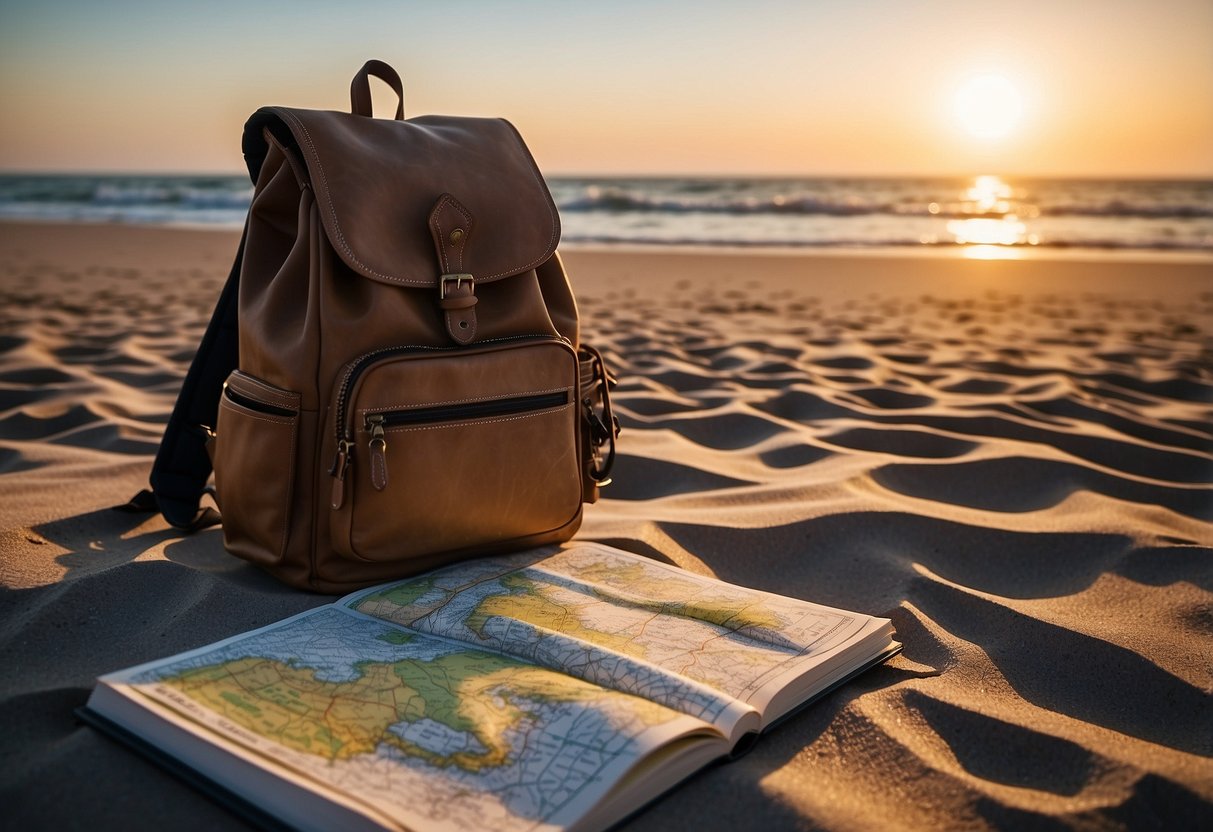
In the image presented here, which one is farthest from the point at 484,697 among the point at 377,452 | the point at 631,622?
the point at 377,452

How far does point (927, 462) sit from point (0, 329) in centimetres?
386

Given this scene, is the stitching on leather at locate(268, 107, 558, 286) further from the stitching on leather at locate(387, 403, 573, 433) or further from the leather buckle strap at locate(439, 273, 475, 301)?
the stitching on leather at locate(387, 403, 573, 433)

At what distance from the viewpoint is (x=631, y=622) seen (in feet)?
4.77

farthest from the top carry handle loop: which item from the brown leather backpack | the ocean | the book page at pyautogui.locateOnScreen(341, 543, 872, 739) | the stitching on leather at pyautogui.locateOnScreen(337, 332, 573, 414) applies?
the ocean

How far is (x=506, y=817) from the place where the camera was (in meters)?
0.98

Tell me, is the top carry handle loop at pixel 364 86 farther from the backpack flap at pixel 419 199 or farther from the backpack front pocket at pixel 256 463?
the backpack front pocket at pixel 256 463

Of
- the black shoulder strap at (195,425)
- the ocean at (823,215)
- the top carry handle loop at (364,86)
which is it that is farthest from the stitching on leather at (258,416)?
the ocean at (823,215)

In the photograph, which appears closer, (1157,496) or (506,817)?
(506,817)

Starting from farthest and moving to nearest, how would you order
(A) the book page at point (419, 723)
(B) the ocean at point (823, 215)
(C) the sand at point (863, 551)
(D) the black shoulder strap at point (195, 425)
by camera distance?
1. (B) the ocean at point (823, 215)
2. (D) the black shoulder strap at point (195, 425)
3. (C) the sand at point (863, 551)
4. (A) the book page at point (419, 723)

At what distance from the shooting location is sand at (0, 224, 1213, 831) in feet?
3.69

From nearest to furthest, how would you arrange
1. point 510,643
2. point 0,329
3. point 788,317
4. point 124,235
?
point 510,643, point 0,329, point 788,317, point 124,235

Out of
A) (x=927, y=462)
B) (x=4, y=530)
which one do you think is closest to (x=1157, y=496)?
(x=927, y=462)

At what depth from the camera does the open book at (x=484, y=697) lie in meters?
1.02

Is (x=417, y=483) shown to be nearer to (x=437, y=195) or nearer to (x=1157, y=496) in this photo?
(x=437, y=195)
